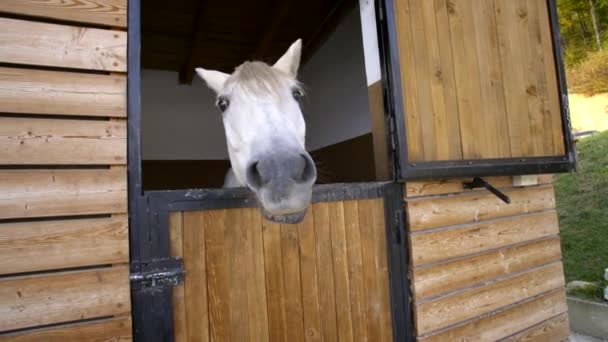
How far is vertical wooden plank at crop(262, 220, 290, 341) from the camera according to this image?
70.6 inches

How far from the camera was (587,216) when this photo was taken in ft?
20.6

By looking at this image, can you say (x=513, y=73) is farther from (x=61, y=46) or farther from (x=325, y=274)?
(x=61, y=46)

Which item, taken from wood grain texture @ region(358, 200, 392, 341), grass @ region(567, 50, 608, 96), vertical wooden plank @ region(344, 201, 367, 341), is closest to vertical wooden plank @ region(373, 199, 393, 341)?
wood grain texture @ region(358, 200, 392, 341)

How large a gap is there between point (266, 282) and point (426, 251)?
Result: 3.74ft

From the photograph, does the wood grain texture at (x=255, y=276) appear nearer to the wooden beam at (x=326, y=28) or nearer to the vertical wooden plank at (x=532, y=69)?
the vertical wooden plank at (x=532, y=69)

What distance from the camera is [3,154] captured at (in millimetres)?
1295

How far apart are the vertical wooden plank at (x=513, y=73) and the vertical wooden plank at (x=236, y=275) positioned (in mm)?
2197

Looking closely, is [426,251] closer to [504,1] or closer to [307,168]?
[307,168]

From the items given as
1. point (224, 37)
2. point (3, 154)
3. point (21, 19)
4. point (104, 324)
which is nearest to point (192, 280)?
point (104, 324)

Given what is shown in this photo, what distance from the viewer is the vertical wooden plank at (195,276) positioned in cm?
160

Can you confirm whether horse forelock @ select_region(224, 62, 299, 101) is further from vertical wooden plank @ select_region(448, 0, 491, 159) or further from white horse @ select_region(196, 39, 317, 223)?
vertical wooden plank @ select_region(448, 0, 491, 159)

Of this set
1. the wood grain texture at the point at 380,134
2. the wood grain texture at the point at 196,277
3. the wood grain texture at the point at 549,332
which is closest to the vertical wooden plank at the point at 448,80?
the wood grain texture at the point at 380,134

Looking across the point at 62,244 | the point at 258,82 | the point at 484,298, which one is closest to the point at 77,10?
the point at 258,82

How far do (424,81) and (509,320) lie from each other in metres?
2.03
